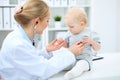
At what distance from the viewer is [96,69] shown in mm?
1790

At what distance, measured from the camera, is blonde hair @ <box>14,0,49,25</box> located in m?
1.44

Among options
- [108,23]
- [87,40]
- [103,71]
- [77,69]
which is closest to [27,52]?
[77,69]

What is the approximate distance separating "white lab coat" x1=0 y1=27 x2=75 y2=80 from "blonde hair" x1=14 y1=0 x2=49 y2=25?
A: 0.08 m

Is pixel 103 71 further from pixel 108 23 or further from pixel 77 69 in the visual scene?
pixel 108 23

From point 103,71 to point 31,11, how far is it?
2.36ft

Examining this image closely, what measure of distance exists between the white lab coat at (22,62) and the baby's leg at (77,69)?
2.8 inches

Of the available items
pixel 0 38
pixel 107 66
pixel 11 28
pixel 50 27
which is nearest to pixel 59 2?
pixel 50 27

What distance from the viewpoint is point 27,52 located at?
4.61ft

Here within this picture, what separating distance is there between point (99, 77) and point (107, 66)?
0.28 m

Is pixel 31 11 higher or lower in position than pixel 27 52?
higher

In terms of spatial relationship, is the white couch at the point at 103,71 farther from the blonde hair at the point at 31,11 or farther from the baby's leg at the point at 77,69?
the blonde hair at the point at 31,11

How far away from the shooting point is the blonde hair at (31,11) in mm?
1444

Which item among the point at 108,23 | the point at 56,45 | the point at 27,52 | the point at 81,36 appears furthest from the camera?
the point at 108,23

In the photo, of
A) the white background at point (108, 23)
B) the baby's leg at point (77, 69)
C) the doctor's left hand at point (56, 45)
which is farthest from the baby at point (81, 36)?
the white background at point (108, 23)
